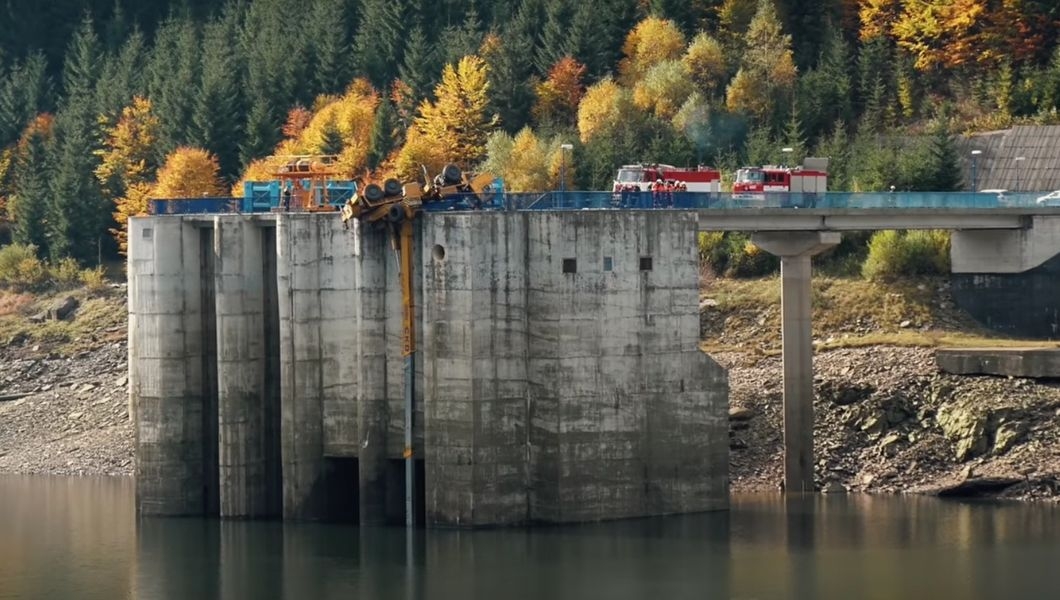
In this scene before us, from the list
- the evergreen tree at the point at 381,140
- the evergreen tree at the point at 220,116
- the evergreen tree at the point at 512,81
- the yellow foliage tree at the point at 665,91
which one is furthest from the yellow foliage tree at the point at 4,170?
the yellow foliage tree at the point at 665,91

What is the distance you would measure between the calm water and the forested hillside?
28569 mm

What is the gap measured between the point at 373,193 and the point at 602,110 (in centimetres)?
3987

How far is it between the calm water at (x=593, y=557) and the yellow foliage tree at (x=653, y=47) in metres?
41.5

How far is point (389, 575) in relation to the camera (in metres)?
71.1

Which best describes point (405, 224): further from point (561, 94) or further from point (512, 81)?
point (512, 81)

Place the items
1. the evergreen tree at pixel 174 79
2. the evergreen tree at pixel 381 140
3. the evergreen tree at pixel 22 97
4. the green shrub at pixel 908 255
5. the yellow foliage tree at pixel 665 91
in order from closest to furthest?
the green shrub at pixel 908 255
the yellow foliage tree at pixel 665 91
the evergreen tree at pixel 381 140
the evergreen tree at pixel 174 79
the evergreen tree at pixel 22 97

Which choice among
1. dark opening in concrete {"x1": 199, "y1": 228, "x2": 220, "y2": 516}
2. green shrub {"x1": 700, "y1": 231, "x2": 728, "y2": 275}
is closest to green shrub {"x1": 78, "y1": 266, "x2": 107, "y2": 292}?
green shrub {"x1": 700, "y1": 231, "x2": 728, "y2": 275}

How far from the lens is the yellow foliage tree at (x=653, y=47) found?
12000 cm

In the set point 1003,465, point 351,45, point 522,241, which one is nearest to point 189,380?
point 522,241

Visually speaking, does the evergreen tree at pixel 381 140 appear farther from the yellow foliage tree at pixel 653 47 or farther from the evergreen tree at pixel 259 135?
the yellow foliage tree at pixel 653 47

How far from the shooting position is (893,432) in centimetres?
8538

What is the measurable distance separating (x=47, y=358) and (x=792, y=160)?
111 feet

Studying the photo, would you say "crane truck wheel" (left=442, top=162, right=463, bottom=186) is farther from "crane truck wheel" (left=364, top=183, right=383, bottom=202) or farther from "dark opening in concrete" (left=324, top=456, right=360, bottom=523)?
"dark opening in concrete" (left=324, top=456, right=360, bottom=523)

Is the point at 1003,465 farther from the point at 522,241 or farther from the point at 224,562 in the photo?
the point at 224,562
